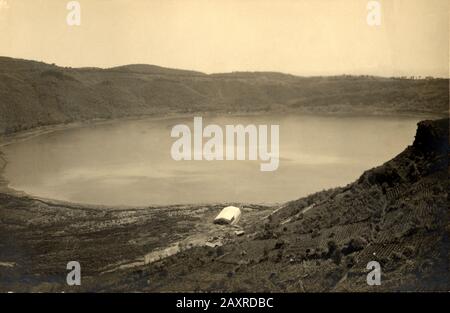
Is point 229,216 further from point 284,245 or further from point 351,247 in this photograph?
point 351,247

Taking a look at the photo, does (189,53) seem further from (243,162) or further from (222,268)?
(222,268)

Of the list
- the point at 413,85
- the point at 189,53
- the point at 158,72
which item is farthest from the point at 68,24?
the point at 413,85

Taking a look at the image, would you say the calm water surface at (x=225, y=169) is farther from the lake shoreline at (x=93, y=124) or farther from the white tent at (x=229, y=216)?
the white tent at (x=229, y=216)

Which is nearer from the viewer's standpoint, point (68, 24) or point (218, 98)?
point (68, 24)

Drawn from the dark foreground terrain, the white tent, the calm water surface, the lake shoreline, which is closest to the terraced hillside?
the dark foreground terrain
